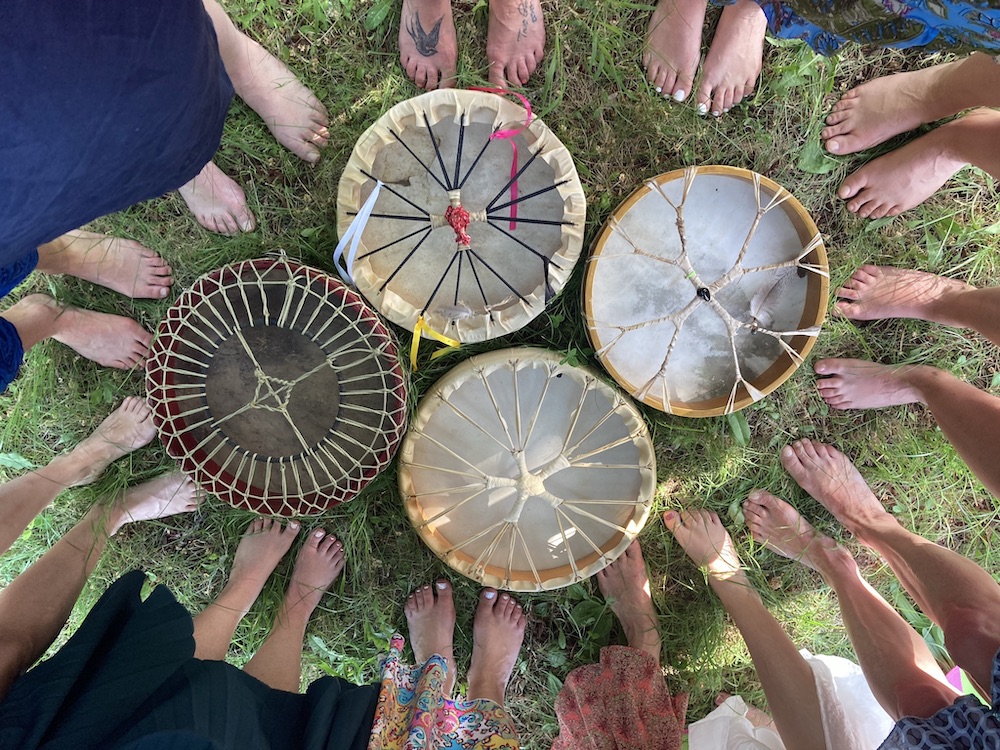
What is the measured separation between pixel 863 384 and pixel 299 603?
1.94 m

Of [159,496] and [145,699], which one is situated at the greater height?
[145,699]

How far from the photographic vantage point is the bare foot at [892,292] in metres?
2.08

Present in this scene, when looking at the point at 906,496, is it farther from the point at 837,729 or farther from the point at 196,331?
the point at 196,331

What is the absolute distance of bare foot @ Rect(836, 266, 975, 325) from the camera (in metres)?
2.08

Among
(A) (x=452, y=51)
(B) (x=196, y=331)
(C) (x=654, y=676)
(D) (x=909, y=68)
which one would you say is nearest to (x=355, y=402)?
(B) (x=196, y=331)

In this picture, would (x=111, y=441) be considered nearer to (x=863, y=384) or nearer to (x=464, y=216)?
(x=464, y=216)

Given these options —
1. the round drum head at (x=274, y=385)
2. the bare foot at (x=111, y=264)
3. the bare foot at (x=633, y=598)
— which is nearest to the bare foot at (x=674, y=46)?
the round drum head at (x=274, y=385)

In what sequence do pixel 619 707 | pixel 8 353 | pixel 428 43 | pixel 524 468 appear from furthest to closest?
pixel 619 707 → pixel 428 43 → pixel 524 468 → pixel 8 353

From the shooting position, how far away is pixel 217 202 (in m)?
1.99

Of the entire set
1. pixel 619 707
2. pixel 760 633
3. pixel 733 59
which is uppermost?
pixel 733 59

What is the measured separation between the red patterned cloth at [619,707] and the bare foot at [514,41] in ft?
5.99

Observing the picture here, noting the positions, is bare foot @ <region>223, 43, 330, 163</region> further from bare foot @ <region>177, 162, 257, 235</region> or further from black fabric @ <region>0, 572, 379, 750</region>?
black fabric @ <region>0, 572, 379, 750</region>

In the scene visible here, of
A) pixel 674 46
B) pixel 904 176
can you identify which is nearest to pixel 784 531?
Result: pixel 904 176

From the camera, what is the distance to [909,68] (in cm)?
211
